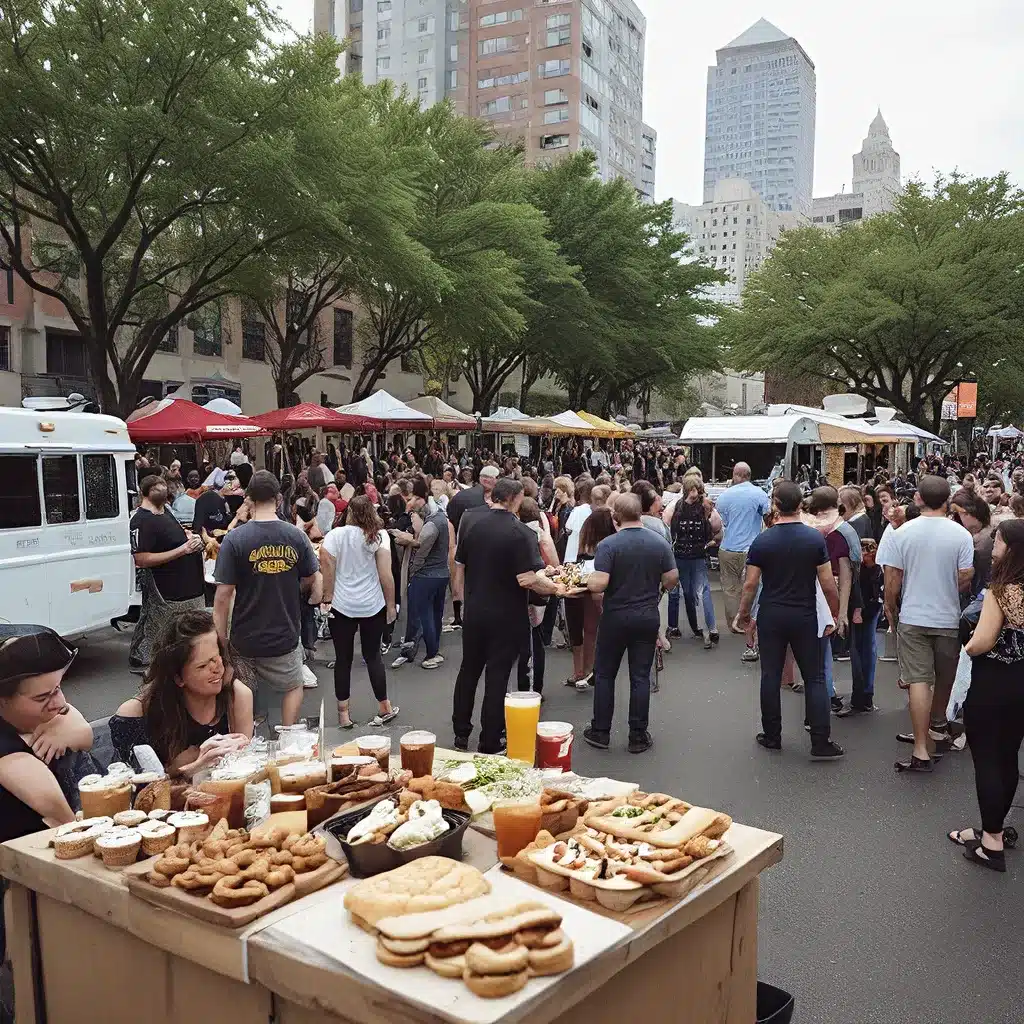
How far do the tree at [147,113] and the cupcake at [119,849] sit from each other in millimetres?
16295

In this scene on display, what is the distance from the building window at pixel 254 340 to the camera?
113ft

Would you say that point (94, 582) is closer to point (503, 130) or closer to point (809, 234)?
point (809, 234)

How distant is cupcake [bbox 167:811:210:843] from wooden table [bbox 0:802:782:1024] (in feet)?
0.72

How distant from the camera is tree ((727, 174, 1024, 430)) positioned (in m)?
33.2

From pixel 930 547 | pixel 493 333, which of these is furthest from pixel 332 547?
pixel 493 333

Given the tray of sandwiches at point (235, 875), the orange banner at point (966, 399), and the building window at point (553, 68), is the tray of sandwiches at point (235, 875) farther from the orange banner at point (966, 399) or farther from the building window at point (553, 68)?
the building window at point (553, 68)

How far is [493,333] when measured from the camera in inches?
1161

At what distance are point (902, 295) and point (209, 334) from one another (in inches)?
1022

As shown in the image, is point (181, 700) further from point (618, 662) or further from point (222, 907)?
point (618, 662)

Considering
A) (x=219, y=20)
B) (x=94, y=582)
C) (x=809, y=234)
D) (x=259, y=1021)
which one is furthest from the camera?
(x=809, y=234)

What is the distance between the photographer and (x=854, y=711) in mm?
7637

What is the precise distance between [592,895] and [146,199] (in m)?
19.3

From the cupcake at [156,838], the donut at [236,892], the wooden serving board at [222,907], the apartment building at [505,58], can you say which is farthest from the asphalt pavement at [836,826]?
the apartment building at [505,58]

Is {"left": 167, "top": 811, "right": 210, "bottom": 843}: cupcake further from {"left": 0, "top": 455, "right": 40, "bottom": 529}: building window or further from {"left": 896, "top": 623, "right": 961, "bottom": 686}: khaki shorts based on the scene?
{"left": 0, "top": 455, "right": 40, "bottom": 529}: building window
